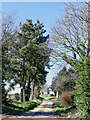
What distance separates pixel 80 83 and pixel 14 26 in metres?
9.29

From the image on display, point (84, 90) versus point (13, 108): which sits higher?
point (84, 90)

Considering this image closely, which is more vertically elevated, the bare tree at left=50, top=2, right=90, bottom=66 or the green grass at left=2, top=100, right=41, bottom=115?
the bare tree at left=50, top=2, right=90, bottom=66

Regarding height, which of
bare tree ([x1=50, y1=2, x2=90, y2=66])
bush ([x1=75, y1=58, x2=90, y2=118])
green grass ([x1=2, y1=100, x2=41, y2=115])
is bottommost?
green grass ([x1=2, y1=100, x2=41, y2=115])

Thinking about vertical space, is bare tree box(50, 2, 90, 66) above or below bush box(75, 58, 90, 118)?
above

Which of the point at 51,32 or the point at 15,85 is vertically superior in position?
the point at 51,32

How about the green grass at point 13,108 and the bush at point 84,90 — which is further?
the green grass at point 13,108

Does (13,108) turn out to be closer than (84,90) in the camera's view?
No

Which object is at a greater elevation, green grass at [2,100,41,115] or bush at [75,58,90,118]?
bush at [75,58,90,118]

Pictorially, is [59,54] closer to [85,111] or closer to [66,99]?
[66,99]

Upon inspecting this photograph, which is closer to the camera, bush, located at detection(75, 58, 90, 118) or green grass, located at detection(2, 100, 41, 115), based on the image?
bush, located at detection(75, 58, 90, 118)

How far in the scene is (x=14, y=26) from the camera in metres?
17.1

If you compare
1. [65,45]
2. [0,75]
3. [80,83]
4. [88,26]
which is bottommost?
[80,83]

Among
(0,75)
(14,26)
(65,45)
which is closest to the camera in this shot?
(0,75)

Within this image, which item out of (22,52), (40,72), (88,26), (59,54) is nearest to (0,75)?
(59,54)
